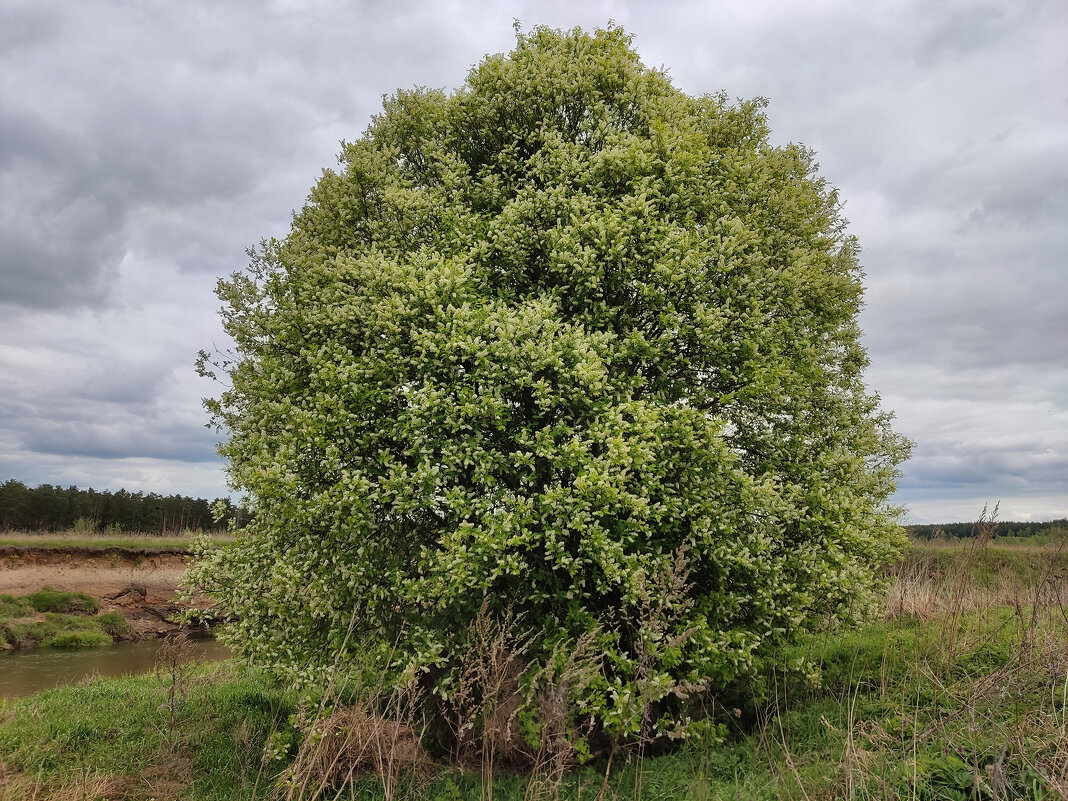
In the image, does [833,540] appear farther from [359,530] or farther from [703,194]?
[359,530]

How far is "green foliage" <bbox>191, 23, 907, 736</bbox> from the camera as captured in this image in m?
10.7

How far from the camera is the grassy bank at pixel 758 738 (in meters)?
6.42

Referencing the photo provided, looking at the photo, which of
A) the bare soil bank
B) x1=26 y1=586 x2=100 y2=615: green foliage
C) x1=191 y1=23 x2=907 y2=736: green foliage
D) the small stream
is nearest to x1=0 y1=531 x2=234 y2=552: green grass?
the bare soil bank

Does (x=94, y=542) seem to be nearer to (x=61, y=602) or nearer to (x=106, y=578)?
(x=106, y=578)

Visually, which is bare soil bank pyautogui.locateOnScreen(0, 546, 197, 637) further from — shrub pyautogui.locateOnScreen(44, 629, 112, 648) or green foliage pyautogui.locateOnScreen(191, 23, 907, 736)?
green foliage pyautogui.locateOnScreen(191, 23, 907, 736)

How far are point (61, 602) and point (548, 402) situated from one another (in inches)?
1731

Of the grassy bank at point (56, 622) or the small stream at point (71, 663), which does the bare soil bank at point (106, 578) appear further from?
the small stream at point (71, 663)

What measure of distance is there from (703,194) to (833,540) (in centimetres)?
738

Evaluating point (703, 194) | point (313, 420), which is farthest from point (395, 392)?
point (703, 194)

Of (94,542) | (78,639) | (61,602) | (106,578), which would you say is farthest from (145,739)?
(94,542)

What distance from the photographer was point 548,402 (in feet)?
35.0

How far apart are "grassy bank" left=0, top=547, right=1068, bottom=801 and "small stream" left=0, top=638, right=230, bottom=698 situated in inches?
400

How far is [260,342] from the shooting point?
1413cm

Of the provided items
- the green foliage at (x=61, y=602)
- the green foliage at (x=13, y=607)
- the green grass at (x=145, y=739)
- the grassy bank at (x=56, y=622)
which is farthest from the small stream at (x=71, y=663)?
the green grass at (x=145, y=739)
